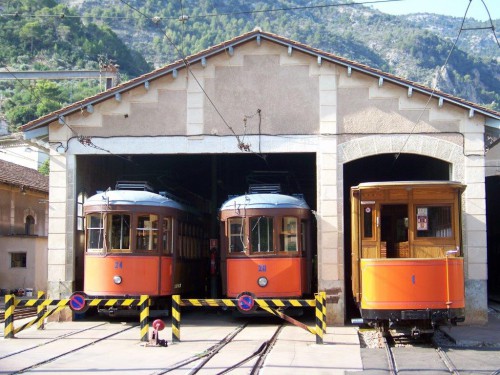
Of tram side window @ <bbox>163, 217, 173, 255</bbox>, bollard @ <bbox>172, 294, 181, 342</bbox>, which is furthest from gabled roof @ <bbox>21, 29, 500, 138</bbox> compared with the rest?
bollard @ <bbox>172, 294, 181, 342</bbox>

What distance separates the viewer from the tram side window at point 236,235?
17.3 meters

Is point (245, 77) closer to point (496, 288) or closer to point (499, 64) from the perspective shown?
point (496, 288)

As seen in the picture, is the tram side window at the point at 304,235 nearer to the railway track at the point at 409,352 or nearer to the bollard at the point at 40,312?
the railway track at the point at 409,352

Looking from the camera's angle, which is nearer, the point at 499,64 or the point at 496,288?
the point at 496,288

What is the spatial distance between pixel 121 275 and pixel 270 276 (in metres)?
3.41

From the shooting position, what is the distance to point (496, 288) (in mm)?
34188

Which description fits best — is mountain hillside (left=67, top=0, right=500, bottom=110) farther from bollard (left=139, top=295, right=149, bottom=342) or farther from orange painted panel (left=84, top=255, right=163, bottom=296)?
bollard (left=139, top=295, right=149, bottom=342)

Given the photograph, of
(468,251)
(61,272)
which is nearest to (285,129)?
(468,251)

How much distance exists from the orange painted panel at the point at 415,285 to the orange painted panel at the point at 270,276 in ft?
12.3

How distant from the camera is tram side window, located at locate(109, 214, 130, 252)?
55.6 feet

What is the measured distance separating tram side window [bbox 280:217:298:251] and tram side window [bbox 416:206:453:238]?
3.88 meters

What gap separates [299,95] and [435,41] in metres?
126

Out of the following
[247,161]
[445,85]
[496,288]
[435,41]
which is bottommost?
[496,288]

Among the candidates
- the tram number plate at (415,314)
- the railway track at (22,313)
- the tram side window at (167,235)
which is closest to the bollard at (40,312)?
the railway track at (22,313)
